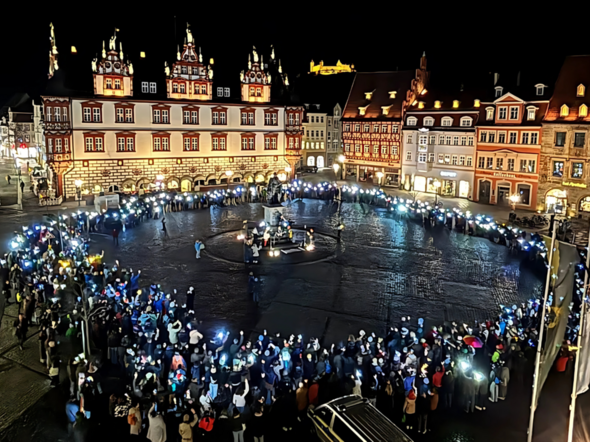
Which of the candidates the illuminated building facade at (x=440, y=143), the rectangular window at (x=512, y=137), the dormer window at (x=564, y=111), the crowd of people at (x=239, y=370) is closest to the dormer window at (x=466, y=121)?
the illuminated building facade at (x=440, y=143)

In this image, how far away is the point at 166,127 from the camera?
191ft

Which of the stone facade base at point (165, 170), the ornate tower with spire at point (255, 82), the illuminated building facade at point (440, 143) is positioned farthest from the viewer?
the ornate tower with spire at point (255, 82)

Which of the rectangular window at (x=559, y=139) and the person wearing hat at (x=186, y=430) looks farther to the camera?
the rectangular window at (x=559, y=139)

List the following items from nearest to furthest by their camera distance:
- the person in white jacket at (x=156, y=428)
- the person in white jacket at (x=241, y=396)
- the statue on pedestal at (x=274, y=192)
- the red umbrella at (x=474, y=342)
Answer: the person in white jacket at (x=156, y=428) < the person in white jacket at (x=241, y=396) < the red umbrella at (x=474, y=342) < the statue on pedestal at (x=274, y=192)

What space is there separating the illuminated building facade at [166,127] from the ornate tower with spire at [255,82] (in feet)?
0.37

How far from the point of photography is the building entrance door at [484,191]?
54.7 metres

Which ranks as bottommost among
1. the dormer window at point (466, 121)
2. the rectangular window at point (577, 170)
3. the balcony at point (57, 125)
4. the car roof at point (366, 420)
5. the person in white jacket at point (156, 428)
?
the person in white jacket at point (156, 428)

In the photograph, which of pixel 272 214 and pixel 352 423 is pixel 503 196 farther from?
pixel 352 423

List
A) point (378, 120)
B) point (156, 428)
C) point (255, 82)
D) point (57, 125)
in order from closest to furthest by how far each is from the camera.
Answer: point (156, 428) → point (57, 125) → point (255, 82) → point (378, 120)

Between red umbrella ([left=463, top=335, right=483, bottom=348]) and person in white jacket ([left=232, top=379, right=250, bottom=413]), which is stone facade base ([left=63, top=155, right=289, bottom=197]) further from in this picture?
red umbrella ([left=463, top=335, right=483, bottom=348])

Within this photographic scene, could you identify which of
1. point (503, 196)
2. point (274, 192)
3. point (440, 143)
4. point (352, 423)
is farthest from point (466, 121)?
point (352, 423)

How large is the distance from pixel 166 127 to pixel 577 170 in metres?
39.7

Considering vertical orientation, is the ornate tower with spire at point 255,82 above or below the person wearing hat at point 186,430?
above

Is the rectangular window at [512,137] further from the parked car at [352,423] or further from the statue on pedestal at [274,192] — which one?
the parked car at [352,423]
